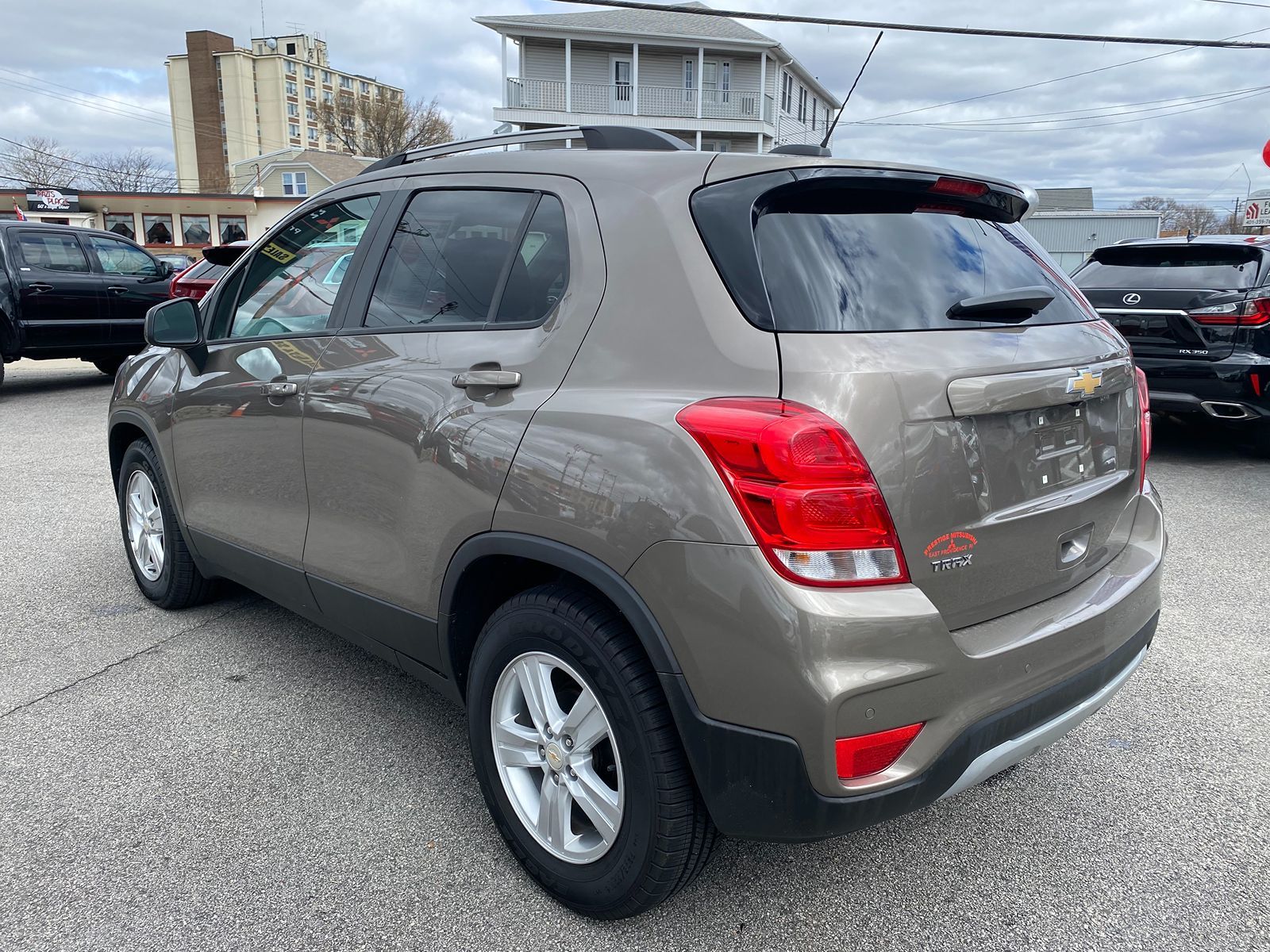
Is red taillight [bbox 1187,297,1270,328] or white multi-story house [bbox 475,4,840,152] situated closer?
red taillight [bbox 1187,297,1270,328]

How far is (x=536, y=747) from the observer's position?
238 centimetres

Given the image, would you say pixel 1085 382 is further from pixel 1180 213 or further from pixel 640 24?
pixel 1180 213

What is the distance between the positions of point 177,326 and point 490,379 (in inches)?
73.0

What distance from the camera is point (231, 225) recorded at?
5244cm

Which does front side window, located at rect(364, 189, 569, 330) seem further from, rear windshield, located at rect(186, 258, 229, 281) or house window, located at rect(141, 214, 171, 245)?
house window, located at rect(141, 214, 171, 245)

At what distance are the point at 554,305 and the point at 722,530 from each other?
82 cm

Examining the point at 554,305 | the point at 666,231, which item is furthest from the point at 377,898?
the point at 666,231

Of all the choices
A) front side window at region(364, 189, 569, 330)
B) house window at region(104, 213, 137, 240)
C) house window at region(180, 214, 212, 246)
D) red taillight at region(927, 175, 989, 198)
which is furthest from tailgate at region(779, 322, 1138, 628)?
house window at region(104, 213, 137, 240)

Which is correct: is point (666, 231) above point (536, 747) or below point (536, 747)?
above

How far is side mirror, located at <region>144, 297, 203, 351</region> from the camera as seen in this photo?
→ 361cm

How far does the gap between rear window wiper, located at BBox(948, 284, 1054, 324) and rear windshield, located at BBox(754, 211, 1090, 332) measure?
0.07 feet

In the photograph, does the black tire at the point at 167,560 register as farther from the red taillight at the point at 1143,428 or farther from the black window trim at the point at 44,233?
the black window trim at the point at 44,233

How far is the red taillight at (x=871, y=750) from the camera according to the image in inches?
73.0

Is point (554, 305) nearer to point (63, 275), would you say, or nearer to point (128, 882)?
point (128, 882)
